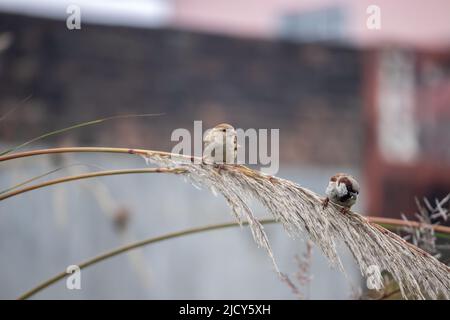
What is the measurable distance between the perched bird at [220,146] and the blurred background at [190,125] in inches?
92.6

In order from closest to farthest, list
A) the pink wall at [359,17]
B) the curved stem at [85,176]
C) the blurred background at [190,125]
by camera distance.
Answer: the curved stem at [85,176] < the blurred background at [190,125] < the pink wall at [359,17]

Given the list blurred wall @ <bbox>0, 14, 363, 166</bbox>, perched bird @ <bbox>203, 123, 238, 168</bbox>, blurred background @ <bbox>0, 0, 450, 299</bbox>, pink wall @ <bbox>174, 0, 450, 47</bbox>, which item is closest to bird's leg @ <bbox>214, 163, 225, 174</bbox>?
perched bird @ <bbox>203, 123, 238, 168</bbox>

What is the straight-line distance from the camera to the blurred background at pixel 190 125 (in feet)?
18.5

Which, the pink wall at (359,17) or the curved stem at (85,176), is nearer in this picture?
the curved stem at (85,176)

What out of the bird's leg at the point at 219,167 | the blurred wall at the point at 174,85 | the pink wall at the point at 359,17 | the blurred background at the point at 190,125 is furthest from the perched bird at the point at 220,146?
the pink wall at the point at 359,17

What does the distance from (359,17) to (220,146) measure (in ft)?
48.1

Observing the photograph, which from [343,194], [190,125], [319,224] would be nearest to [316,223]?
[319,224]

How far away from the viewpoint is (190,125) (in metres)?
6.97

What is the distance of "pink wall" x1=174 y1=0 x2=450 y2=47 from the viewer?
1506 cm

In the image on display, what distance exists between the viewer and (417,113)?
775 centimetres

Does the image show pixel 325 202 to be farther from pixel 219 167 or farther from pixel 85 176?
pixel 85 176

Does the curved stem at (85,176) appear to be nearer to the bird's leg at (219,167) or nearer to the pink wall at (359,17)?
the bird's leg at (219,167)

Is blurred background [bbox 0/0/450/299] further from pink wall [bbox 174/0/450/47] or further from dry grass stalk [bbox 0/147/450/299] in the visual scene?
pink wall [bbox 174/0/450/47]
